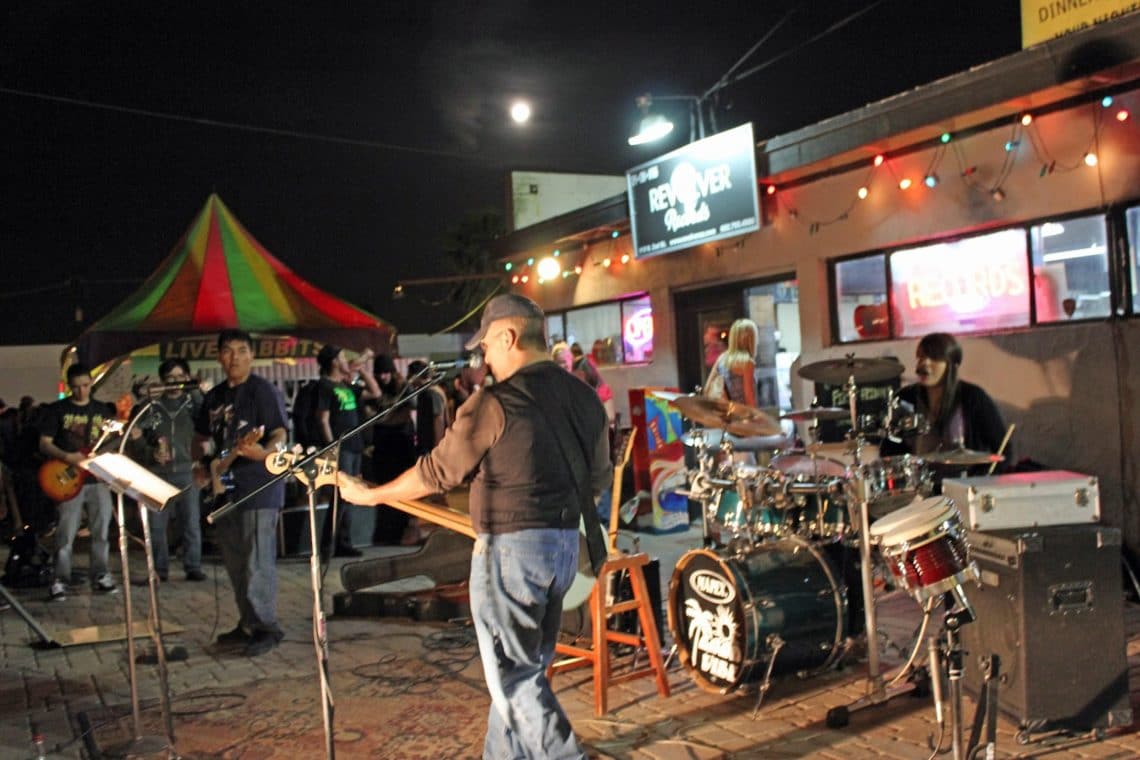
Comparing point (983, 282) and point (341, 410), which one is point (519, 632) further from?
point (341, 410)

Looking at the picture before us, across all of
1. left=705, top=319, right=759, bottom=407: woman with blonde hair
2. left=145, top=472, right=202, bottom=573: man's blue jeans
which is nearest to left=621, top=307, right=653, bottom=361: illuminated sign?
left=705, top=319, right=759, bottom=407: woman with blonde hair

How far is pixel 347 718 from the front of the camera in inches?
207

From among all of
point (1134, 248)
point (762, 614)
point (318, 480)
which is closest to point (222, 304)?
point (318, 480)

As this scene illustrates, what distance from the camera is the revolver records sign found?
10.1m

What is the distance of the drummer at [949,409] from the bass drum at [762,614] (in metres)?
1.48

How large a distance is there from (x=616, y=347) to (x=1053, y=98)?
755 centimetres

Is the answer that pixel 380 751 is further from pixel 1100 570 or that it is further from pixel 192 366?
pixel 192 366

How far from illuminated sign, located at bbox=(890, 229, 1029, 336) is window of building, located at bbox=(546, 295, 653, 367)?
423cm

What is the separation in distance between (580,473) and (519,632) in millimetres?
662

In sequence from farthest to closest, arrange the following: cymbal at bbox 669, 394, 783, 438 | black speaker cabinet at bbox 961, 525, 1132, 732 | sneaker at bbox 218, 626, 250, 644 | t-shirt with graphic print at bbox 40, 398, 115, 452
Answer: t-shirt with graphic print at bbox 40, 398, 115, 452 → sneaker at bbox 218, 626, 250, 644 → cymbal at bbox 669, 394, 783, 438 → black speaker cabinet at bbox 961, 525, 1132, 732

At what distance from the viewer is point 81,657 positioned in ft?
22.3

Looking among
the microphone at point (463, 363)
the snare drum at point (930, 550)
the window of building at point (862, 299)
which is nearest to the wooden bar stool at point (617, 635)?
the microphone at point (463, 363)

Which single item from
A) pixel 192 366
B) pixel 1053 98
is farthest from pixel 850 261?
pixel 192 366

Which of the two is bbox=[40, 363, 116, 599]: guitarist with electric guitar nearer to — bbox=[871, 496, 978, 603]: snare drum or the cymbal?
the cymbal
